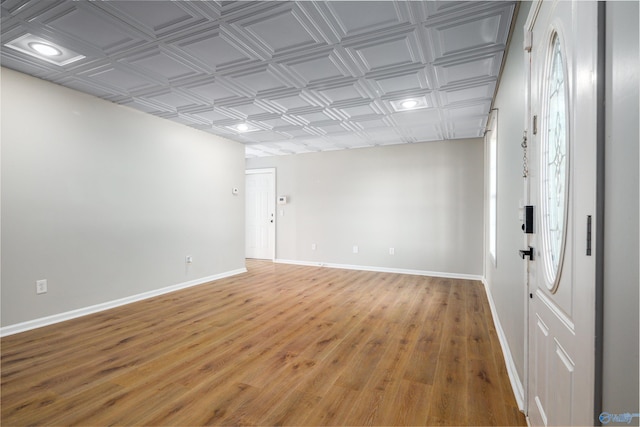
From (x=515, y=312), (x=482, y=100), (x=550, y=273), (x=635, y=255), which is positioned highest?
(x=482, y=100)

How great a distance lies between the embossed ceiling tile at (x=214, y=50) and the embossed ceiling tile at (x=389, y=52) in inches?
39.8

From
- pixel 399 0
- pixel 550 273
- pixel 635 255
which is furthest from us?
pixel 399 0

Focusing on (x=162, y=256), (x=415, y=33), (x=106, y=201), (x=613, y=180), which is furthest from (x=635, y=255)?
(x=162, y=256)

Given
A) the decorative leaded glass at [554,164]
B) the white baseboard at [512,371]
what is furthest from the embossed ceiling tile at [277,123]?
the white baseboard at [512,371]

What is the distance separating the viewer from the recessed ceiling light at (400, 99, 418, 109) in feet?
11.7

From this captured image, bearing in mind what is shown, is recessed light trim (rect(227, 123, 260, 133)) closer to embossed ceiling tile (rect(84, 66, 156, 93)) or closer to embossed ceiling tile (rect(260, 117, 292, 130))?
embossed ceiling tile (rect(260, 117, 292, 130))

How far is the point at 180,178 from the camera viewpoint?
4.51 metres

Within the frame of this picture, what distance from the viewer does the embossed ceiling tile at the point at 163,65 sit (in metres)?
2.60

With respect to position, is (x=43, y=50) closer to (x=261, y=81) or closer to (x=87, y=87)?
(x=87, y=87)

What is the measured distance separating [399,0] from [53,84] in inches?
140

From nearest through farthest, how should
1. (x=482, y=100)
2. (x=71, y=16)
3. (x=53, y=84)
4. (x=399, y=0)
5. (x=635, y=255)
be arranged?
(x=635, y=255)
(x=399, y=0)
(x=71, y=16)
(x=53, y=84)
(x=482, y=100)

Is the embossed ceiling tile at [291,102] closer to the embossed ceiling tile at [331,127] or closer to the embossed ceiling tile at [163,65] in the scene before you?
the embossed ceiling tile at [331,127]

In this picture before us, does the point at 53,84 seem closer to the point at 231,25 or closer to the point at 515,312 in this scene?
the point at 231,25

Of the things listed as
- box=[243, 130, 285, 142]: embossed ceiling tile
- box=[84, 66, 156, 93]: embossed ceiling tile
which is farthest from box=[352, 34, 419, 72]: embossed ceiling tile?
box=[243, 130, 285, 142]: embossed ceiling tile
